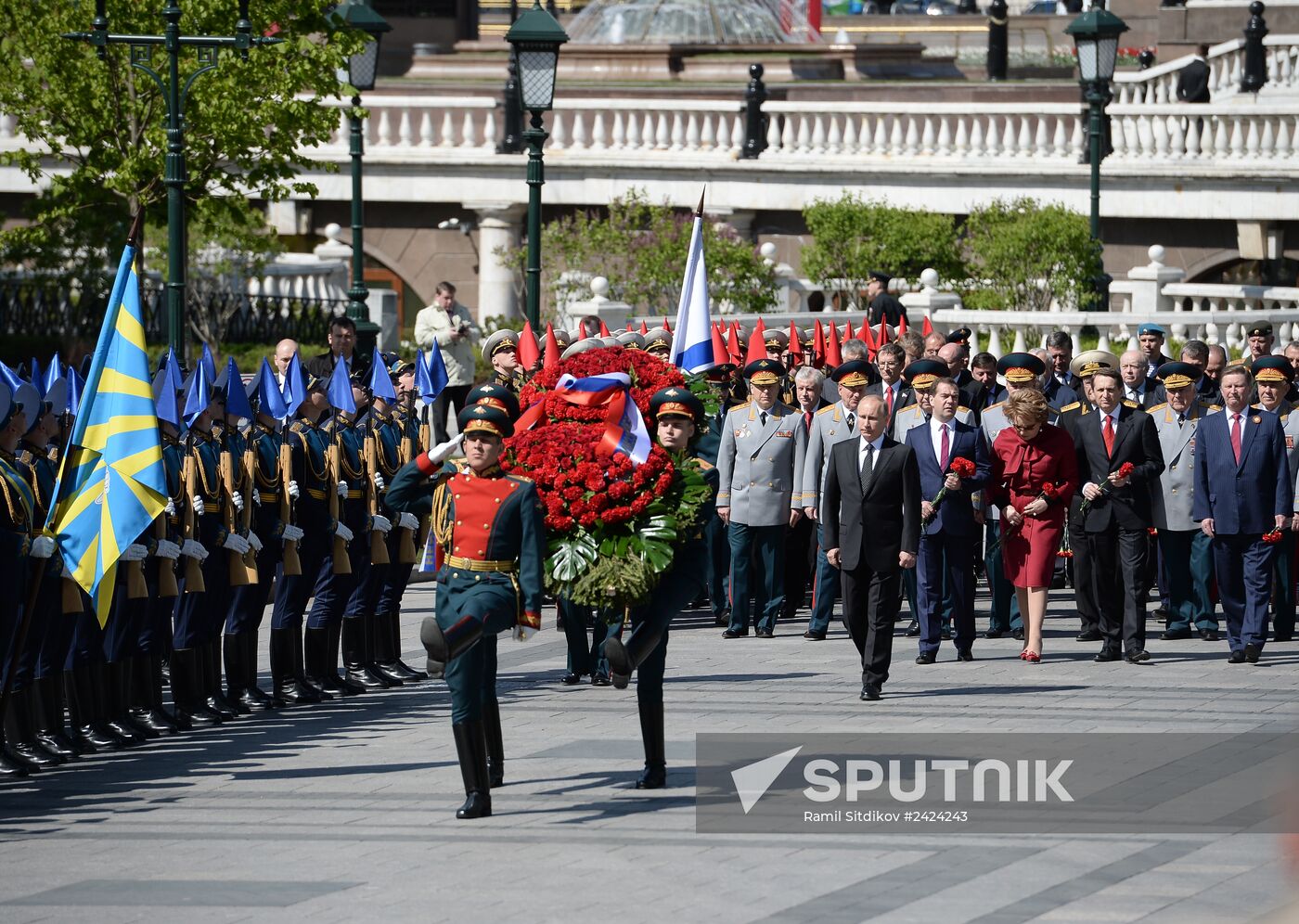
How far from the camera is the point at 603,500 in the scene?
468 inches

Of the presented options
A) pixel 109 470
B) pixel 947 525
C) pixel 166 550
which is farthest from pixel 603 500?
pixel 947 525

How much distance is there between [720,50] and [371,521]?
84.2 feet

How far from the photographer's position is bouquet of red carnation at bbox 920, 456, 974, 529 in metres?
15.9

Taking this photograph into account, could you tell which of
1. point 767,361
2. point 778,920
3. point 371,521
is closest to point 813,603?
point 767,361

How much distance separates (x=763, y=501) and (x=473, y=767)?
21.0 feet

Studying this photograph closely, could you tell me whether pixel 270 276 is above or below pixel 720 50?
below

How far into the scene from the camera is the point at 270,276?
33.1 metres

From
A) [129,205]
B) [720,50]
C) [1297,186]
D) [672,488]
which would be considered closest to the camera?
[672,488]

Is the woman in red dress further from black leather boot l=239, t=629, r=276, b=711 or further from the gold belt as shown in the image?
the gold belt

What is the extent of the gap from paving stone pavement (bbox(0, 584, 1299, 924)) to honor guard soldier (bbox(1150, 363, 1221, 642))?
141 cm

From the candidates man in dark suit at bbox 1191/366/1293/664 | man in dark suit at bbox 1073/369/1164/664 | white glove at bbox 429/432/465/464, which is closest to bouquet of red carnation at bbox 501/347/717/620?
white glove at bbox 429/432/465/464

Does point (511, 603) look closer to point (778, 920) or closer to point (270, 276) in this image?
point (778, 920)

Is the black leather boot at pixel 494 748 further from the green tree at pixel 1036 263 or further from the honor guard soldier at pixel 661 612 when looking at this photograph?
the green tree at pixel 1036 263

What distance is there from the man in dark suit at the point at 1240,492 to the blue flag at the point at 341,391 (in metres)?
5.61
